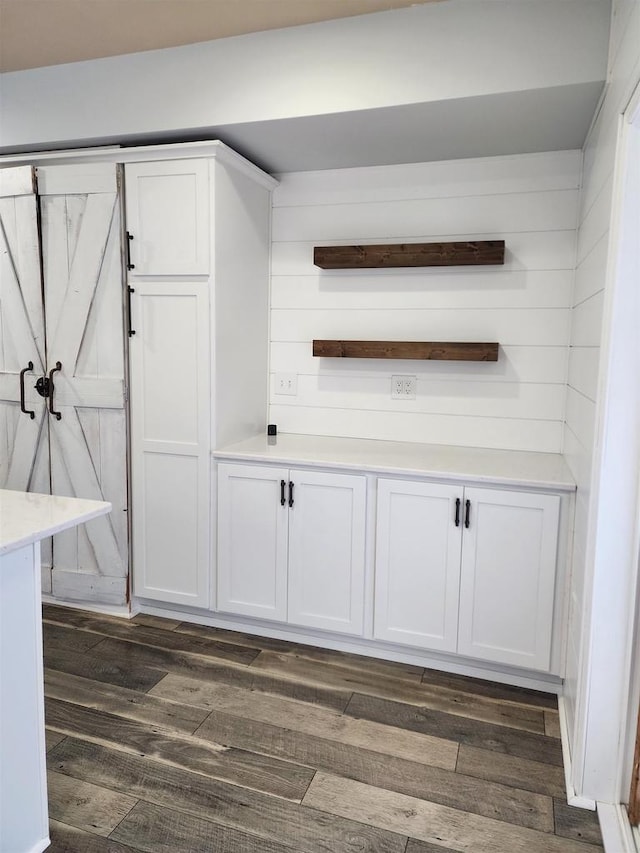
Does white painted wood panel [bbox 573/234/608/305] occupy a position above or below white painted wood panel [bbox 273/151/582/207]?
below

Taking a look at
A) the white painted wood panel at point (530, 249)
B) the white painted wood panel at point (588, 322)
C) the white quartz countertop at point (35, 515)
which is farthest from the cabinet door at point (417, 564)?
the white quartz countertop at point (35, 515)

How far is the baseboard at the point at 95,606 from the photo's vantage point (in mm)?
3057

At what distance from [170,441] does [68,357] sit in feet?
2.23

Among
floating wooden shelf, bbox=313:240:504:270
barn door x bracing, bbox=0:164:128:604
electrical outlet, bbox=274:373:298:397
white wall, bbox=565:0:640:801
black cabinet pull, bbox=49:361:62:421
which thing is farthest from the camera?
electrical outlet, bbox=274:373:298:397

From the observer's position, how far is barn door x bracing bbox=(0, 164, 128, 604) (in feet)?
9.41

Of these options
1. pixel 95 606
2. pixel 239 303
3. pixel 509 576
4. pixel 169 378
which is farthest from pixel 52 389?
Answer: pixel 509 576

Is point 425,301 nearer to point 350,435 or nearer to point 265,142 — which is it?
point 350,435

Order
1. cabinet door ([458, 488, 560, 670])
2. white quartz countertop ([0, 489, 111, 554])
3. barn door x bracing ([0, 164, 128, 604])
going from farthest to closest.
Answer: barn door x bracing ([0, 164, 128, 604]) → cabinet door ([458, 488, 560, 670]) → white quartz countertop ([0, 489, 111, 554])

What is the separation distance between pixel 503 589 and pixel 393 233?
71.1 inches

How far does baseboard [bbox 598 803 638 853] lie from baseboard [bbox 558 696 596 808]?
0.13 feet

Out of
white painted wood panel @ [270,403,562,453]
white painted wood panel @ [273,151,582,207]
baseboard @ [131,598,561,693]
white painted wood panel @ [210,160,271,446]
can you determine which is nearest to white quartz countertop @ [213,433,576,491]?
white painted wood panel @ [270,403,562,453]

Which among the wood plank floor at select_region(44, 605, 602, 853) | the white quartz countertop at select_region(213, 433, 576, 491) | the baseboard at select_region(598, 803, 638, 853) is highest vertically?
the white quartz countertop at select_region(213, 433, 576, 491)

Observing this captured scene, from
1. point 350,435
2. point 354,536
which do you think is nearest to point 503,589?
point 354,536

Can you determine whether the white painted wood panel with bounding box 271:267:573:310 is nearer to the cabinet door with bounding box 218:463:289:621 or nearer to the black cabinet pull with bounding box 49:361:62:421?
the cabinet door with bounding box 218:463:289:621
